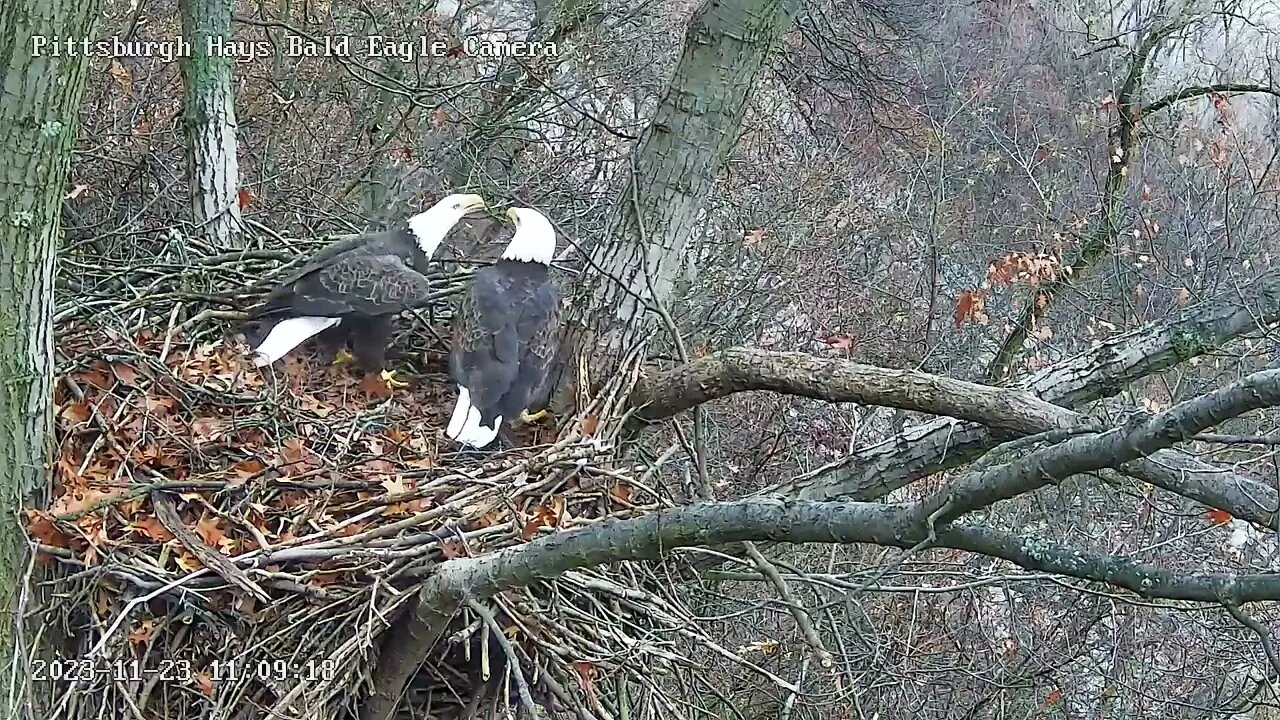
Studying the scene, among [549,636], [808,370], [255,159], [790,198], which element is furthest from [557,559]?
[790,198]

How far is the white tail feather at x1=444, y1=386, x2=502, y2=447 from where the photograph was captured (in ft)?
12.3

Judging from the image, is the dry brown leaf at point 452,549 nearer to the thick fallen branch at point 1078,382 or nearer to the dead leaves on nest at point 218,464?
the dead leaves on nest at point 218,464

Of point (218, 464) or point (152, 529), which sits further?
point (218, 464)

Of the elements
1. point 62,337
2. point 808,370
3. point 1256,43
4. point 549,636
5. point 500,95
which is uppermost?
point 1256,43

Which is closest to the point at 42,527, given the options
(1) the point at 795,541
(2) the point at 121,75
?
(1) the point at 795,541

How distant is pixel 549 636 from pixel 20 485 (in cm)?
126

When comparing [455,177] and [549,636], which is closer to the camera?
[549,636]

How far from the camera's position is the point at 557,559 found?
218cm

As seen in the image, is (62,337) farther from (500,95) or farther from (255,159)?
(500,95)

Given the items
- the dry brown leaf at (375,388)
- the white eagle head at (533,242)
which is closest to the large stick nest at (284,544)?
the dry brown leaf at (375,388)

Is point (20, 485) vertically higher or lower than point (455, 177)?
lower

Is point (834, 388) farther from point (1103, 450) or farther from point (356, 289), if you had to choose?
point (356, 289)

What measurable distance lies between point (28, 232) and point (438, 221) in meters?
2.19

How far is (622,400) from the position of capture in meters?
3.62
